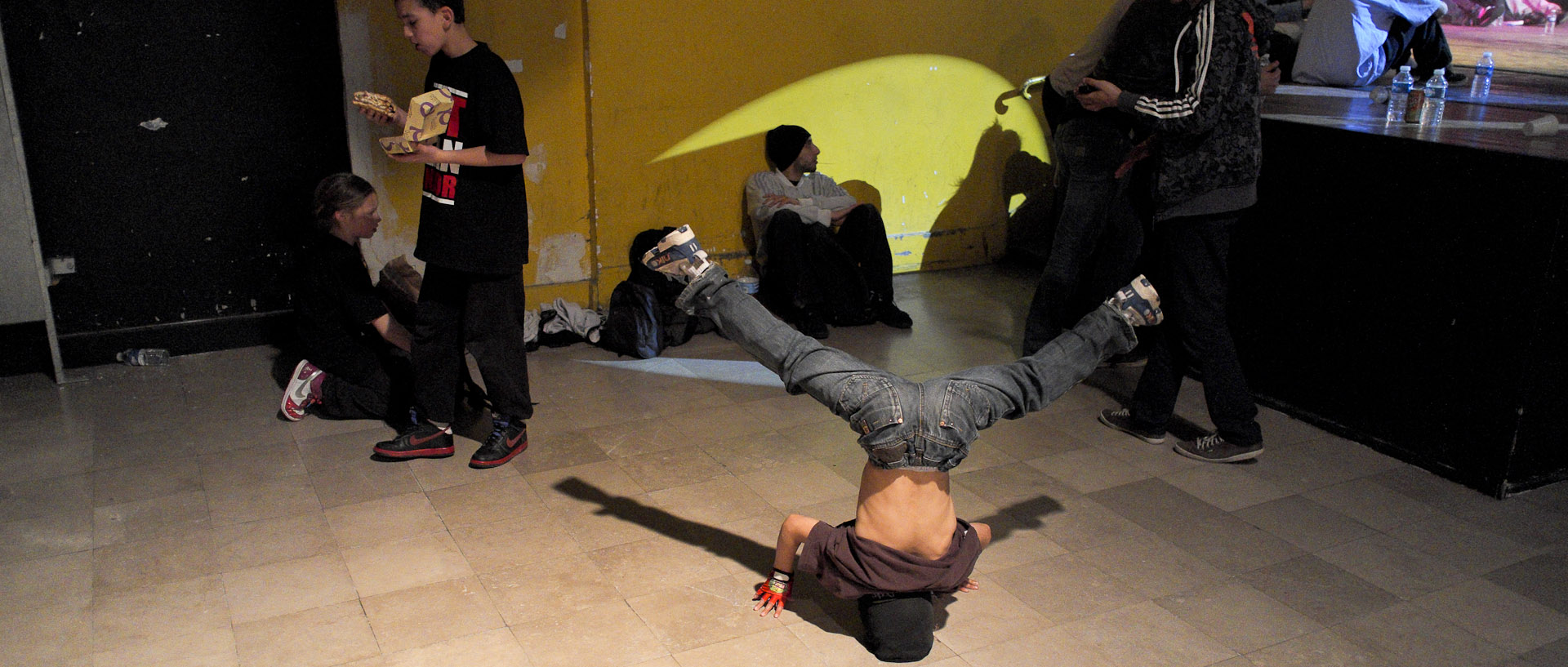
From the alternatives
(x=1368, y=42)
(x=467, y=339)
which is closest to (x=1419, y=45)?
(x=1368, y=42)

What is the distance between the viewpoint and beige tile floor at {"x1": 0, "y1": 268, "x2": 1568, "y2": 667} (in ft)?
10.2

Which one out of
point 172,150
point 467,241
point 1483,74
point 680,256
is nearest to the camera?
point 680,256

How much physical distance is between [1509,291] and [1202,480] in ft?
4.15

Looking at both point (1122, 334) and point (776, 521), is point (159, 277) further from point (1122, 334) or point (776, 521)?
point (1122, 334)

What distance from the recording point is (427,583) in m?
3.37

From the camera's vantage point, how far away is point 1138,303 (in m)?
3.10

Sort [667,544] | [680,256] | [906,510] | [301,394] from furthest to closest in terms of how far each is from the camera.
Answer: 1. [301,394]
2. [667,544]
3. [680,256]
4. [906,510]

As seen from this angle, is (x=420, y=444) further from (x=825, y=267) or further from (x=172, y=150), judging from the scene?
(x=825, y=267)

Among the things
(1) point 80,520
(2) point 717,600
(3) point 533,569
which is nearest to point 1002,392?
(2) point 717,600

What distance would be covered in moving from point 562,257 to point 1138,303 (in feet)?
12.0

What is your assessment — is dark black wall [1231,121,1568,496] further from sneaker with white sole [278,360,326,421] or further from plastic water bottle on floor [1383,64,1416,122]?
sneaker with white sole [278,360,326,421]

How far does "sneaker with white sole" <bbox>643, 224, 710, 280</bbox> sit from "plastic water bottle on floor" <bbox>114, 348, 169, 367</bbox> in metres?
3.38

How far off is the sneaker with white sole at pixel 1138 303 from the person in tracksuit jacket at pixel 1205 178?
1.28 metres

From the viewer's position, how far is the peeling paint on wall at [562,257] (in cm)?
596
